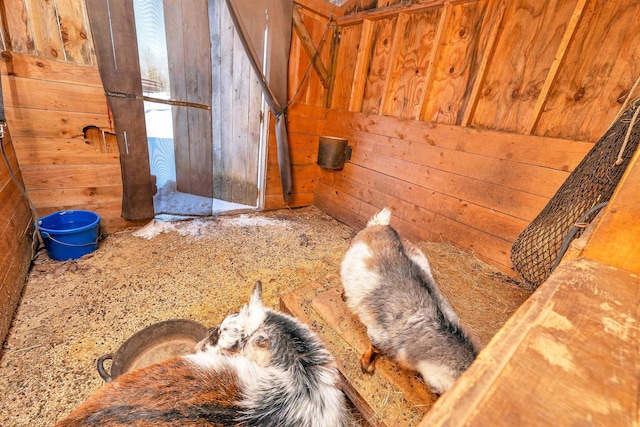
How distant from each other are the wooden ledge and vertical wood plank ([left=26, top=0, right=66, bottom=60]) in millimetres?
3876

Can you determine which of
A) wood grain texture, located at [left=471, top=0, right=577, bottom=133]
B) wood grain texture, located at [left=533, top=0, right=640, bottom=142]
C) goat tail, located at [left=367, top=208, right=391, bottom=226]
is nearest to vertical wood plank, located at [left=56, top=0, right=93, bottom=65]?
goat tail, located at [left=367, top=208, right=391, bottom=226]

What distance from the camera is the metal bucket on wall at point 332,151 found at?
396 centimetres

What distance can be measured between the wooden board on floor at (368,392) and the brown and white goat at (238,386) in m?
0.43

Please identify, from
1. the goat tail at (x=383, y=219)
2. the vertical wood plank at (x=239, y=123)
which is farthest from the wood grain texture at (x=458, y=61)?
the vertical wood plank at (x=239, y=123)

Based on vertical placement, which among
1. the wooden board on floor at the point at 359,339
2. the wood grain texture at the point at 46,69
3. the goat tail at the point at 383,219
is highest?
the wood grain texture at the point at 46,69

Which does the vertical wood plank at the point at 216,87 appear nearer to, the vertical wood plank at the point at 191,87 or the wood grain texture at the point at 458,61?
the vertical wood plank at the point at 191,87

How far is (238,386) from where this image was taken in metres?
0.93

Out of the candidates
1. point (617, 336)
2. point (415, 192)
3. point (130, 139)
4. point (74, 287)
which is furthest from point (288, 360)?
point (130, 139)

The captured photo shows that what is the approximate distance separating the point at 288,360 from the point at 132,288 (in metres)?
2.12

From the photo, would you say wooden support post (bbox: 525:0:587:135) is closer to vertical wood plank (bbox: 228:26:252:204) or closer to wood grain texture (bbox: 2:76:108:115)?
vertical wood plank (bbox: 228:26:252:204)

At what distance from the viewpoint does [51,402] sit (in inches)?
57.9

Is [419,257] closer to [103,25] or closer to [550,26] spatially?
[550,26]

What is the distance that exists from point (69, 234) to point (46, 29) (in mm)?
1941

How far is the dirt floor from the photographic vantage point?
62.7 inches
